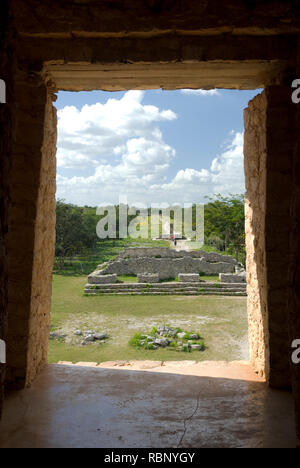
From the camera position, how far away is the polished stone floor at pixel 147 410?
2.12 m

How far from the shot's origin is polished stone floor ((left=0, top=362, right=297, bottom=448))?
2.12m

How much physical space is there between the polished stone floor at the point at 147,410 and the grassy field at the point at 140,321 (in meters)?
4.28

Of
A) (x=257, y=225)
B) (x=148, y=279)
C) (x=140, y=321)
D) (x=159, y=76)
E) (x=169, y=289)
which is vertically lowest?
(x=140, y=321)

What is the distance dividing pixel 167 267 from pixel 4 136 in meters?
17.5

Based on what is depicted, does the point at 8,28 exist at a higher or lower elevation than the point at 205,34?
lower

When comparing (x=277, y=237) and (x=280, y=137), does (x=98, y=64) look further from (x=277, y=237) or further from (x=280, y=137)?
(x=277, y=237)

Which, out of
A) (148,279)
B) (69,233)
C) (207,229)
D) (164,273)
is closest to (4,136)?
(148,279)

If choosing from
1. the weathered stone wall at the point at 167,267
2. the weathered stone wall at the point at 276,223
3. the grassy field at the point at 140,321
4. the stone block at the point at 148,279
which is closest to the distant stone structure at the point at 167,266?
the weathered stone wall at the point at 167,267

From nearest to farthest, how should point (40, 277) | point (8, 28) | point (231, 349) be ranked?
1. point (8, 28)
2. point (40, 277)
3. point (231, 349)

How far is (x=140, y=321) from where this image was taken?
10.7m

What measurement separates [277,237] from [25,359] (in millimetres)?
2385

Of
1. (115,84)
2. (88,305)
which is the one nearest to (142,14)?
(115,84)

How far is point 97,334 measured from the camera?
29.3 feet

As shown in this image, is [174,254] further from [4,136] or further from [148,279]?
[4,136]
